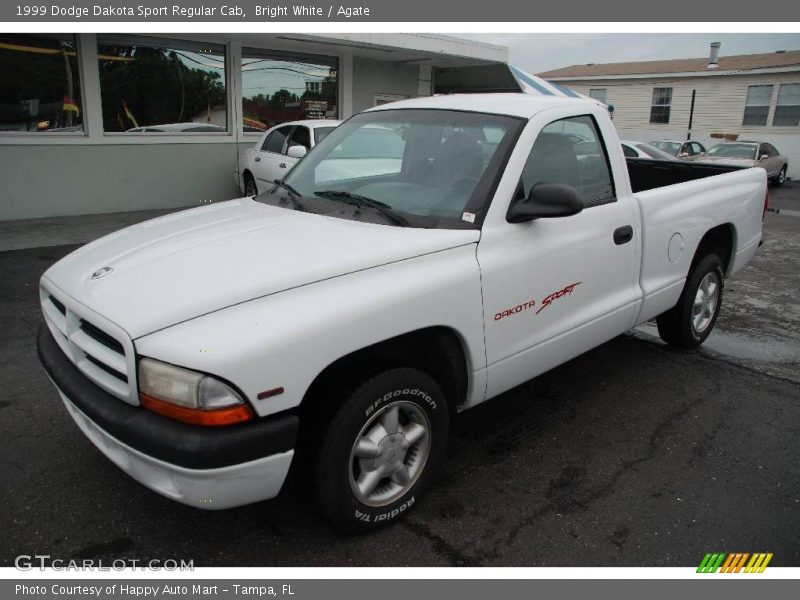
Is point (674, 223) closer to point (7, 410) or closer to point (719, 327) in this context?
point (719, 327)

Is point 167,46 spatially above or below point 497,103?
above

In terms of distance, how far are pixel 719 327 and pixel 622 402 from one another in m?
2.19

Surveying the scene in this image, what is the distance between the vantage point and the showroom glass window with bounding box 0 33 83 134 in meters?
9.52

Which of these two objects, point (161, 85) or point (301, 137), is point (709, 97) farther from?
point (161, 85)

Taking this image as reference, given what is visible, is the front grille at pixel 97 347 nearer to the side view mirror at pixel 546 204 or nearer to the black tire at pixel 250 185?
the side view mirror at pixel 546 204

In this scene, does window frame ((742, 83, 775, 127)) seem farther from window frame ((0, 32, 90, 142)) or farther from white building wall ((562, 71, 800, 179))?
window frame ((0, 32, 90, 142))

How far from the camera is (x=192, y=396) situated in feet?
7.09

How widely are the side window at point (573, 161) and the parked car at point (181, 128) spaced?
365 inches

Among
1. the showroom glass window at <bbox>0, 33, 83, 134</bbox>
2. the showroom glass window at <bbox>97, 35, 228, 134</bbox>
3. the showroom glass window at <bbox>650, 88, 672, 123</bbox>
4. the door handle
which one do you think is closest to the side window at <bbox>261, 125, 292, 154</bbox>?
the showroom glass window at <bbox>97, 35, 228, 134</bbox>

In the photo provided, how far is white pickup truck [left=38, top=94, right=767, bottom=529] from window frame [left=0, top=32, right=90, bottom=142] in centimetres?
774

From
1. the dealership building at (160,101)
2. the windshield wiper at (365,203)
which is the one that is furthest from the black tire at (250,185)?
the windshield wiper at (365,203)

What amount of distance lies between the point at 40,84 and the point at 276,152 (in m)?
3.75

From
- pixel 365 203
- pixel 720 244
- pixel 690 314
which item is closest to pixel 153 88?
pixel 365 203

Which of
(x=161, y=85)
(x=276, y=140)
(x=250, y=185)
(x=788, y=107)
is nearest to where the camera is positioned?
(x=276, y=140)
